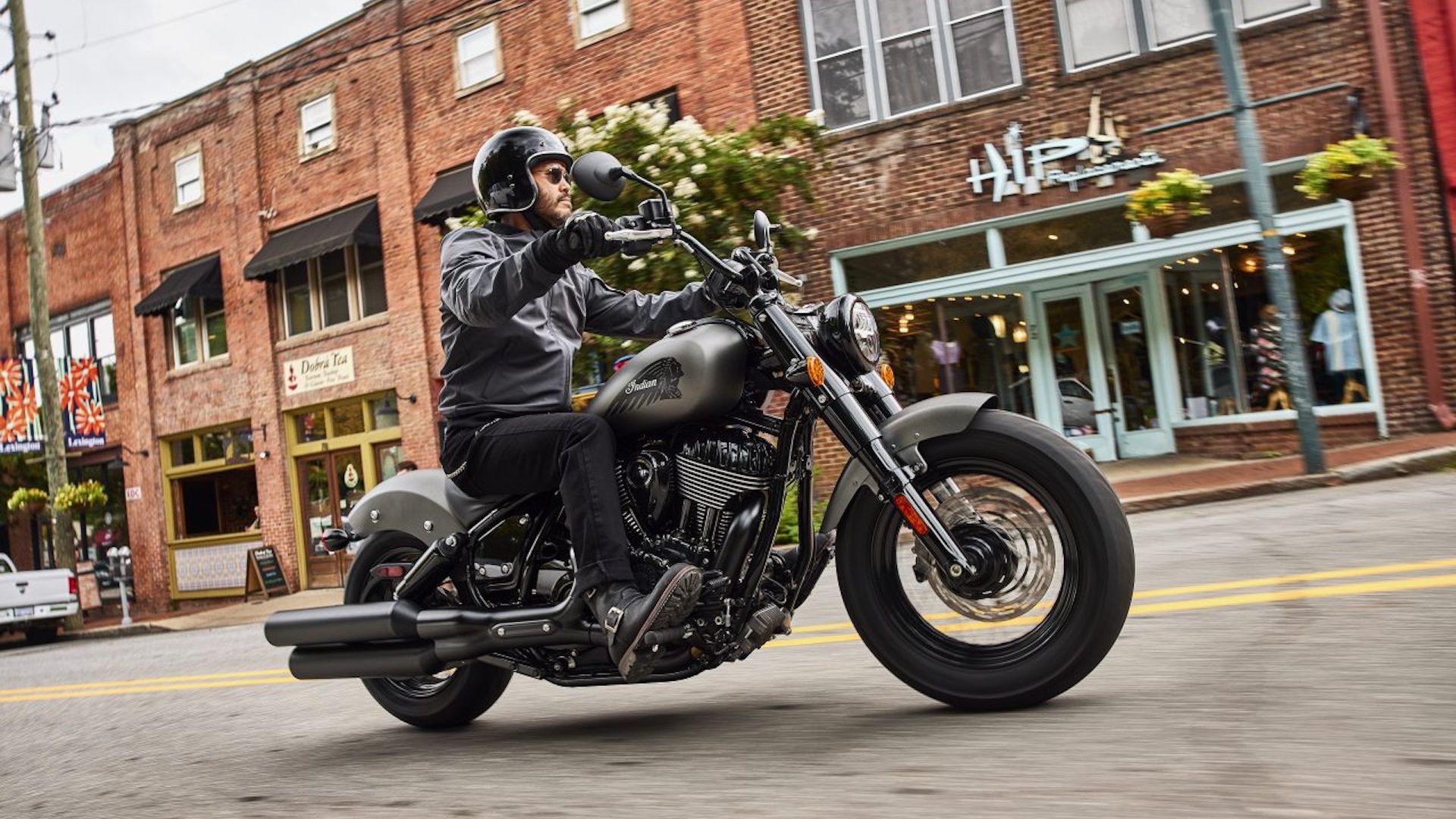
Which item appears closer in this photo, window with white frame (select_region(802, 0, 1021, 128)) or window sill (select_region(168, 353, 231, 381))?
window with white frame (select_region(802, 0, 1021, 128))

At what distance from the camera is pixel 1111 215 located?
14367 mm

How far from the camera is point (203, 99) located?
24656 mm

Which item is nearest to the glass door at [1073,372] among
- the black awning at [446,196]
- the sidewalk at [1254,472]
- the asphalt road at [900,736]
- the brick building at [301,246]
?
the sidewalk at [1254,472]

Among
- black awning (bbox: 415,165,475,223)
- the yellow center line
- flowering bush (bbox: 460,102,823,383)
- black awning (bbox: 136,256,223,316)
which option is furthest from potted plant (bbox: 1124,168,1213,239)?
black awning (bbox: 136,256,223,316)

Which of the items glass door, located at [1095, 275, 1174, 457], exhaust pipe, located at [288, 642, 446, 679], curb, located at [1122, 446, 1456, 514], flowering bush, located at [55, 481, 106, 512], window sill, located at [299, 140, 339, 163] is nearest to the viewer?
exhaust pipe, located at [288, 642, 446, 679]

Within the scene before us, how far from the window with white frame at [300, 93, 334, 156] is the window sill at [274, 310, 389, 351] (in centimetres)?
360

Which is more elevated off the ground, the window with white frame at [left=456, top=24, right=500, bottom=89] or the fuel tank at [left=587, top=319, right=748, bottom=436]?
the window with white frame at [left=456, top=24, right=500, bottom=89]

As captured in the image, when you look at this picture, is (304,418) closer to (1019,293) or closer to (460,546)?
(1019,293)

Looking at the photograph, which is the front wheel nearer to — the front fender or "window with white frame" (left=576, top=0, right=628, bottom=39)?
the front fender

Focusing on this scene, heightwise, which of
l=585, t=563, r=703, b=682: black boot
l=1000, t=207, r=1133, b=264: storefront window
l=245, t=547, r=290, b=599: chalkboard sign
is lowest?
l=245, t=547, r=290, b=599: chalkboard sign

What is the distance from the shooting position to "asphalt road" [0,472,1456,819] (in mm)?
2350

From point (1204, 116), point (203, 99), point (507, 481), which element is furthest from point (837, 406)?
point (203, 99)

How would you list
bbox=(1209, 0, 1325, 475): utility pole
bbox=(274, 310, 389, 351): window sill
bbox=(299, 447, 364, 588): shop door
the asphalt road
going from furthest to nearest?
bbox=(299, 447, 364, 588): shop door
bbox=(274, 310, 389, 351): window sill
bbox=(1209, 0, 1325, 475): utility pole
the asphalt road

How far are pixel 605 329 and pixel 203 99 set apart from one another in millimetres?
24159
